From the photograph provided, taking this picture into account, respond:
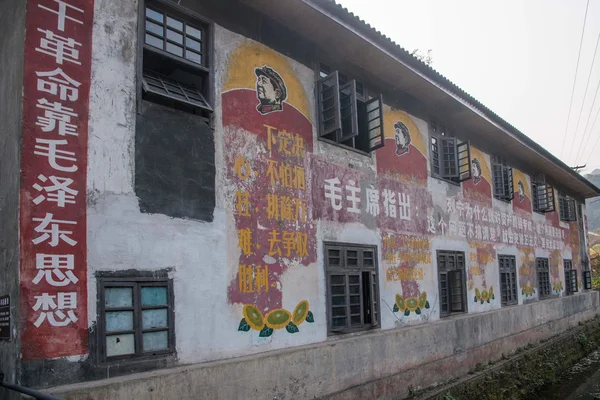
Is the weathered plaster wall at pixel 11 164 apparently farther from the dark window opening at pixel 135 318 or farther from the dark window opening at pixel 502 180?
the dark window opening at pixel 502 180

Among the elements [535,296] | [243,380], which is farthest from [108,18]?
[535,296]

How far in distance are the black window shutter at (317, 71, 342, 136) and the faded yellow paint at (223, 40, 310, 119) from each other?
0.97 feet

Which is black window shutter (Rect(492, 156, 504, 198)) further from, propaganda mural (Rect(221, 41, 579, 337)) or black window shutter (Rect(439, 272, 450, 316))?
black window shutter (Rect(439, 272, 450, 316))

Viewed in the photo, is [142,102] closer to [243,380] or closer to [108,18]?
[108,18]

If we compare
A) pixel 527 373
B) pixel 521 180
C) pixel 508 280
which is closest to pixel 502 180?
pixel 521 180

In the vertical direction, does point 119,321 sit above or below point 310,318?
above

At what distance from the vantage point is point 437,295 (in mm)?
9984

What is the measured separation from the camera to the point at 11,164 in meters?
4.69

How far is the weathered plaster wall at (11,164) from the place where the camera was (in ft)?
14.5

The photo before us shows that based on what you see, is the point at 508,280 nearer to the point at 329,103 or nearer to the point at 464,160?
the point at 464,160

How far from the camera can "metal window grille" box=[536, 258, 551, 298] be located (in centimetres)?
1539

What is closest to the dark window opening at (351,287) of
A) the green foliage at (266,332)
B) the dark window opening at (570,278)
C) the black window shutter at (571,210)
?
the green foliage at (266,332)

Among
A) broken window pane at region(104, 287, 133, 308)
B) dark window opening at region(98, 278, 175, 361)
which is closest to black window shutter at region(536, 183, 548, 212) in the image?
dark window opening at region(98, 278, 175, 361)

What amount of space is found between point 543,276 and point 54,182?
591 inches
